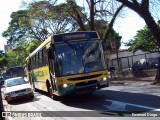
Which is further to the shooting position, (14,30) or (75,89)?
(14,30)

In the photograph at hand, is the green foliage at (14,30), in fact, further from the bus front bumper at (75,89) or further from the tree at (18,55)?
the bus front bumper at (75,89)

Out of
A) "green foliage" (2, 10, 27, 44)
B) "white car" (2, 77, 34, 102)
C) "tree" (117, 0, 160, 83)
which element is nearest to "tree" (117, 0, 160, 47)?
"tree" (117, 0, 160, 83)

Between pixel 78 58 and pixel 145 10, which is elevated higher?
pixel 145 10

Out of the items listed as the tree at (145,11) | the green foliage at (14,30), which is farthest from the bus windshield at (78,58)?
the green foliage at (14,30)

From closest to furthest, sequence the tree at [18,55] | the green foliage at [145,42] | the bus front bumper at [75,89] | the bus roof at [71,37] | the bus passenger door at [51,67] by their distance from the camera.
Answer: the bus front bumper at [75,89], the bus passenger door at [51,67], the bus roof at [71,37], the green foliage at [145,42], the tree at [18,55]

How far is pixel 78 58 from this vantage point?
14430 mm

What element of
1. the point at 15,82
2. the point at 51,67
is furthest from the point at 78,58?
the point at 15,82

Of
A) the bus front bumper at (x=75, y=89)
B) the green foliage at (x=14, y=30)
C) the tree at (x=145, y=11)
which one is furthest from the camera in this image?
the green foliage at (x=14, y=30)

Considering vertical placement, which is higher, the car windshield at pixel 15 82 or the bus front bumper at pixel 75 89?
the car windshield at pixel 15 82

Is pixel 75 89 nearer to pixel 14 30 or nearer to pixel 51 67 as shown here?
pixel 51 67

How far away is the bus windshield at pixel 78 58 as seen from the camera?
14.3 meters

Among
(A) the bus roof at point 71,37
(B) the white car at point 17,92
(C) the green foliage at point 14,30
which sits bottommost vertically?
(B) the white car at point 17,92

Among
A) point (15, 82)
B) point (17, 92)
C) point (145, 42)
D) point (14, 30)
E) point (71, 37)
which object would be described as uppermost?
point (14, 30)

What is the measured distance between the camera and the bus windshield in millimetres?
14320
